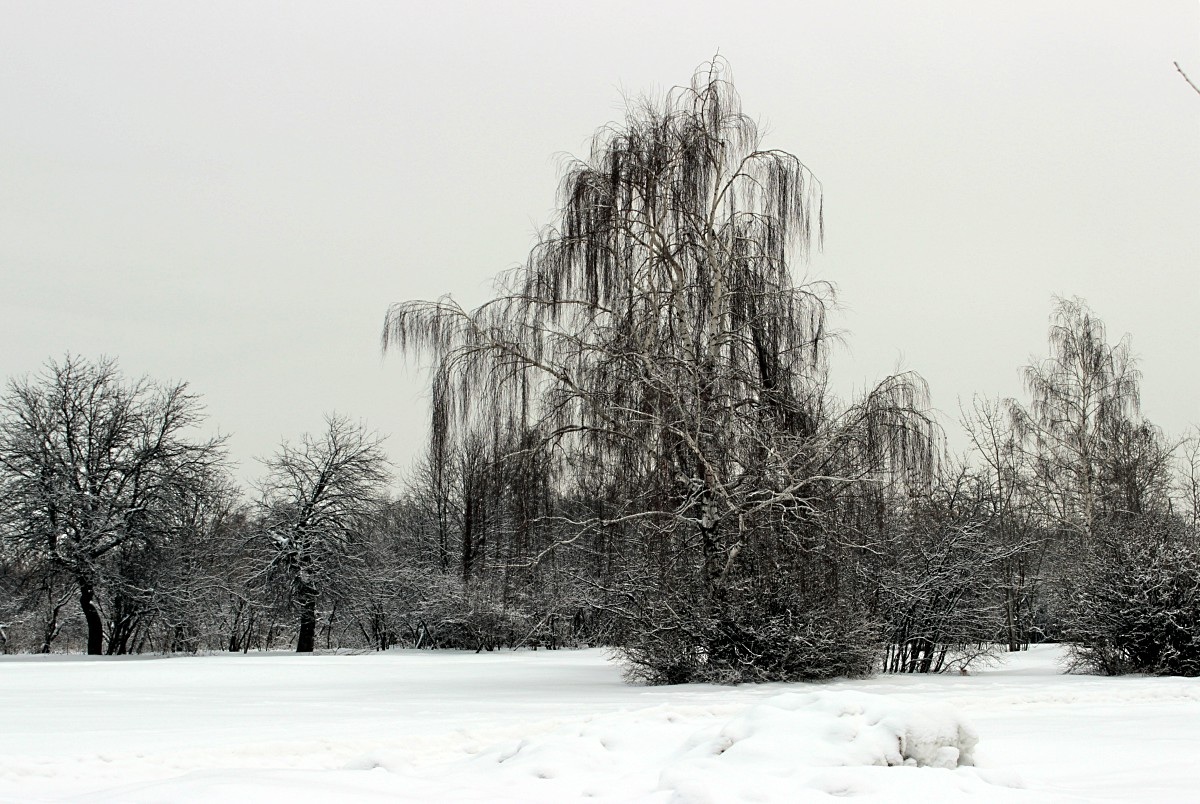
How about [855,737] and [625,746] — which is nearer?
[855,737]

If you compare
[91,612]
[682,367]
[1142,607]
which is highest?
[682,367]

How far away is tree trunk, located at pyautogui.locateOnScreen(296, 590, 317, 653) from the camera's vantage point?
35.1m

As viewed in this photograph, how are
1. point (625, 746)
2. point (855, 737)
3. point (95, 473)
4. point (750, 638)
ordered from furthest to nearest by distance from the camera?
point (95, 473)
point (750, 638)
point (625, 746)
point (855, 737)

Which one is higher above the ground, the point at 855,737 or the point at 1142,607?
the point at 1142,607

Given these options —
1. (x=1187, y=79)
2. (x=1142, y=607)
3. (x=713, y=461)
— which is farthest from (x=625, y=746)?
(x=1142, y=607)

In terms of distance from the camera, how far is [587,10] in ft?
39.4

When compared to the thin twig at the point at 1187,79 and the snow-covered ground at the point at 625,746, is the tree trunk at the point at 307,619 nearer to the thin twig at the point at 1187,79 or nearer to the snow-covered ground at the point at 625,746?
the snow-covered ground at the point at 625,746

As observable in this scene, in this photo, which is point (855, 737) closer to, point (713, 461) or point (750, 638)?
point (750, 638)

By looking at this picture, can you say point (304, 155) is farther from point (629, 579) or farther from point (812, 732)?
point (812, 732)

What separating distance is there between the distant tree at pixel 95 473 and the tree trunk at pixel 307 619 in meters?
4.72

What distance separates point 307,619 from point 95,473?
7961mm

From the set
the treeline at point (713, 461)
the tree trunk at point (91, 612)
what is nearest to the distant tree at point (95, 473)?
the tree trunk at point (91, 612)

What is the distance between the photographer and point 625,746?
7438 millimetres

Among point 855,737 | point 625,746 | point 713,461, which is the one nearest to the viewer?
point 855,737
